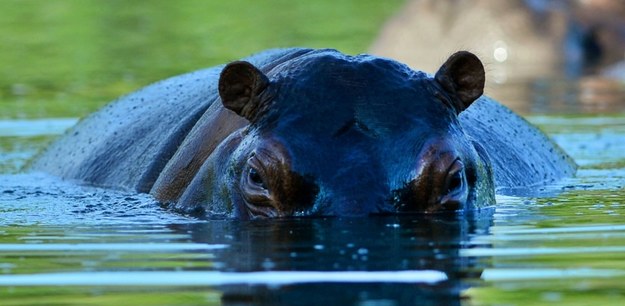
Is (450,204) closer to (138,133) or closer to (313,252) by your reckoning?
(313,252)

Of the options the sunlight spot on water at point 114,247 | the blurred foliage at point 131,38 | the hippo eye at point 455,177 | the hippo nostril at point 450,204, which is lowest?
the sunlight spot on water at point 114,247

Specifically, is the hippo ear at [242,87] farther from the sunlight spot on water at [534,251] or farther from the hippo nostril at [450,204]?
the sunlight spot on water at [534,251]

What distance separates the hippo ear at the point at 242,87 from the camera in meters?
6.62

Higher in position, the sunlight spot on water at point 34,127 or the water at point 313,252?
the sunlight spot on water at point 34,127

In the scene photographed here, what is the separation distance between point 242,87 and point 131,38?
51.5ft

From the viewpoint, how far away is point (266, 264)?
5270 millimetres

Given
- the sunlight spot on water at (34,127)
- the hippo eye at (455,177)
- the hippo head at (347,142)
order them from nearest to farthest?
1. the hippo head at (347,142)
2. the hippo eye at (455,177)
3. the sunlight spot on water at (34,127)

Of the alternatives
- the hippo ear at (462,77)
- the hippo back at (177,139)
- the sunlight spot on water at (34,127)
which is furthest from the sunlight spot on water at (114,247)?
the sunlight spot on water at (34,127)

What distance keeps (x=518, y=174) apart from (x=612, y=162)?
2.08m

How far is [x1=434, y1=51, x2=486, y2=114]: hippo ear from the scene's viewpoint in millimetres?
6680

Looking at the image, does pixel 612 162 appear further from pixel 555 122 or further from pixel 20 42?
pixel 20 42

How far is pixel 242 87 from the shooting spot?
6.72 meters

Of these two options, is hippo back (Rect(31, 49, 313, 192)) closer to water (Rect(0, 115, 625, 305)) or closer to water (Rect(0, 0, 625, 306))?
water (Rect(0, 0, 625, 306))

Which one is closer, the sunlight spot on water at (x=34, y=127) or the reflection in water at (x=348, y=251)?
the reflection in water at (x=348, y=251)
